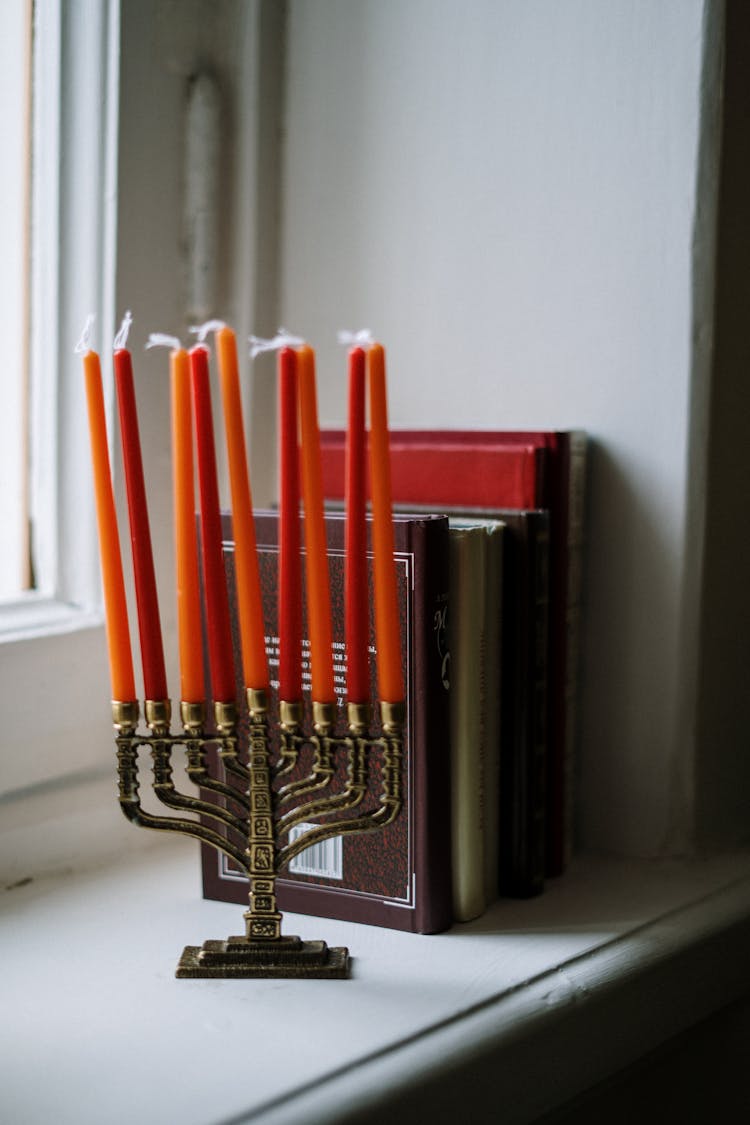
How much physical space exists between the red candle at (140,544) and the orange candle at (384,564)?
0.10m

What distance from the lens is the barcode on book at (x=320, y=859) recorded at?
2.07ft

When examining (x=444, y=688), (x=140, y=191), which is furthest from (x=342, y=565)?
(x=140, y=191)

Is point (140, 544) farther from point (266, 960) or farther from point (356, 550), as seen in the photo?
point (266, 960)

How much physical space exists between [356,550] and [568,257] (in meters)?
0.30

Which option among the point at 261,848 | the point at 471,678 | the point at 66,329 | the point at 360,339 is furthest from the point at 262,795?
the point at 66,329

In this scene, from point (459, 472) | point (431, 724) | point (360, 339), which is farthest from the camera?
point (459, 472)

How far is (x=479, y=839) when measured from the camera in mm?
631

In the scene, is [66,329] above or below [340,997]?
above

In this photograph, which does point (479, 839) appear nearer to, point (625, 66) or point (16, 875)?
point (16, 875)

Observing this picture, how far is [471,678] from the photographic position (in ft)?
2.01

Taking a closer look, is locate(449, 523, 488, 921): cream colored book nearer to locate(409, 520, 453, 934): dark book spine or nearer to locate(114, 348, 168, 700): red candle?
locate(409, 520, 453, 934): dark book spine

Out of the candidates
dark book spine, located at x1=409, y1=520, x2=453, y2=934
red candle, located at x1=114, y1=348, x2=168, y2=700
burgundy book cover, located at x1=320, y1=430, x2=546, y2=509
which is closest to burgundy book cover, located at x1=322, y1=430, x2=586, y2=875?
burgundy book cover, located at x1=320, y1=430, x2=546, y2=509

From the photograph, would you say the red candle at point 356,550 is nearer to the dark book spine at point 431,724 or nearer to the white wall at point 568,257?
the dark book spine at point 431,724

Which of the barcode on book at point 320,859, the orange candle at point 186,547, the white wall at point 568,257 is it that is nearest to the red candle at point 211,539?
the orange candle at point 186,547
